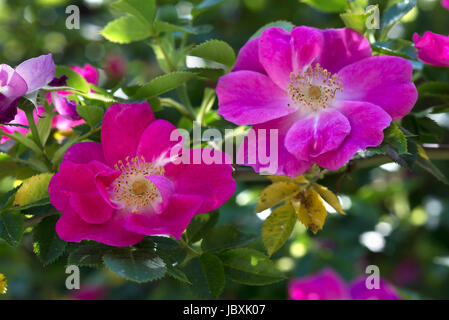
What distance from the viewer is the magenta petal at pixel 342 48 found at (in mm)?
785

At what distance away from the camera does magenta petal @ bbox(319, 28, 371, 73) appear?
79 cm

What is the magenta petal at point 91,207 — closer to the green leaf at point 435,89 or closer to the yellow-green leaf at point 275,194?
the yellow-green leaf at point 275,194

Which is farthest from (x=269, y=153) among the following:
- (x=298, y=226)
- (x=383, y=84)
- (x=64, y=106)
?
(x=298, y=226)

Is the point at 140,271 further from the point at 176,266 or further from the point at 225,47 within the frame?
the point at 225,47

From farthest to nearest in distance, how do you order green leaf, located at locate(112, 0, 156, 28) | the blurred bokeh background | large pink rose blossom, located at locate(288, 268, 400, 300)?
the blurred bokeh background
large pink rose blossom, located at locate(288, 268, 400, 300)
green leaf, located at locate(112, 0, 156, 28)

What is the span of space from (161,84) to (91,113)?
0.10m

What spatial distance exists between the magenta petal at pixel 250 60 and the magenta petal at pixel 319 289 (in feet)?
1.92

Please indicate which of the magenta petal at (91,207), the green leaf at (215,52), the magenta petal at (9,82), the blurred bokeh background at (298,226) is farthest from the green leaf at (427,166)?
the blurred bokeh background at (298,226)

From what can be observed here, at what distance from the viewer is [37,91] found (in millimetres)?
733

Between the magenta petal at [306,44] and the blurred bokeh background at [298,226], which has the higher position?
the magenta petal at [306,44]

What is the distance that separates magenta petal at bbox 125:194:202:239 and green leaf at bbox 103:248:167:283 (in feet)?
0.10

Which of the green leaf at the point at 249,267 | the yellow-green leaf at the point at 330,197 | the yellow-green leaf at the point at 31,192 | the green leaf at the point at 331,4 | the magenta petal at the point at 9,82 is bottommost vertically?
the green leaf at the point at 249,267

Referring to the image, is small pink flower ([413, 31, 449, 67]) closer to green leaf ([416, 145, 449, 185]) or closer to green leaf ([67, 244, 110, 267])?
green leaf ([416, 145, 449, 185])

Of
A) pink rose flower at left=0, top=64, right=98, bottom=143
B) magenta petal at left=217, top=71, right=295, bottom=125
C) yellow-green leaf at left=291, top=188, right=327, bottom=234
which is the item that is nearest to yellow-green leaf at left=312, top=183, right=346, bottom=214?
yellow-green leaf at left=291, top=188, right=327, bottom=234
